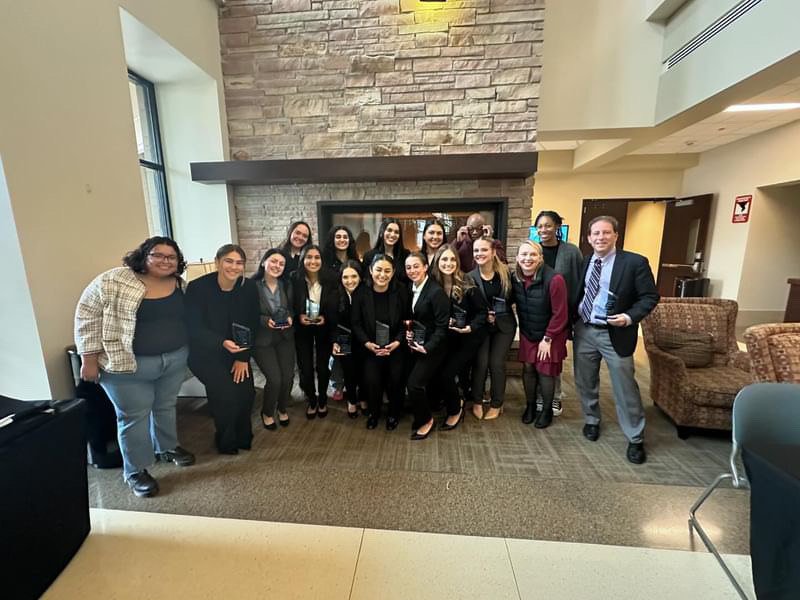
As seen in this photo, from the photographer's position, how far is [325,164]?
351 cm

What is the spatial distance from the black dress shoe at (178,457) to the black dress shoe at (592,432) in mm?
2736

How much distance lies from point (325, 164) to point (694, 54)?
3966 mm

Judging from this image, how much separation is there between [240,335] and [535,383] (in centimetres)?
220

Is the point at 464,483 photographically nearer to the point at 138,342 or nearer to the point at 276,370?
the point at 276,370

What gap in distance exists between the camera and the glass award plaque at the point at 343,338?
8.21 feet

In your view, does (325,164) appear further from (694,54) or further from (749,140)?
(749,140)

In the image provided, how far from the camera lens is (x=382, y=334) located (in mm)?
2451

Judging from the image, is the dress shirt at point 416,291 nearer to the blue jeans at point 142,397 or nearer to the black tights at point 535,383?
the black tights at point 535,383

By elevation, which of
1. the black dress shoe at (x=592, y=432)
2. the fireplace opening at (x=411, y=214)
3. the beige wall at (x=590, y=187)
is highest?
the beige wall at (x=590, y=187)

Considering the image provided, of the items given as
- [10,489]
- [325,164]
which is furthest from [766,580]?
[325,164]

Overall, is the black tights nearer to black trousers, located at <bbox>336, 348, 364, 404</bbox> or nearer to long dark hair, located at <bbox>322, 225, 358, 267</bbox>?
black trousers, located at <bbox>336, 348, 364, 404</bbox>

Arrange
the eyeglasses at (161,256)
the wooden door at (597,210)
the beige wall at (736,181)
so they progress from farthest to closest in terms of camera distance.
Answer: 1. the wooden door at (597,210)
2. the beige wall at (736,181)
3. the eyeglasses at (161,256)

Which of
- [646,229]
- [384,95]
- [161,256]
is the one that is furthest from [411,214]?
[646,229]

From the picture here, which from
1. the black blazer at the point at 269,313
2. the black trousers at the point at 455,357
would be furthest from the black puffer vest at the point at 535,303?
the black blazer at the point at 269,313
